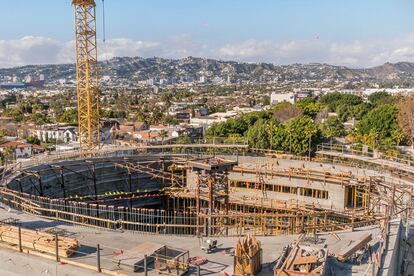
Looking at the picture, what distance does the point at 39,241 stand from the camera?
522 inches

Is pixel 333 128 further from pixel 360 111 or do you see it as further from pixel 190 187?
pixel 190 187

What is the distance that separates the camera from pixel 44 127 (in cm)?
7600

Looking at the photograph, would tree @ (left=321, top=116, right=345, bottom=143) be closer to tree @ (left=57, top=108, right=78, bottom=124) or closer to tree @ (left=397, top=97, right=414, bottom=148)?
tree @ (left=397, top=97, right=414, bottom=148)

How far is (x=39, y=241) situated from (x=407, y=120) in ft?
165

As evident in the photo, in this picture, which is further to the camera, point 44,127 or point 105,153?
point 44,127

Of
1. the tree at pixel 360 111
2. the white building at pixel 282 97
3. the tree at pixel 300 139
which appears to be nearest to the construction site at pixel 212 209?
the tree at pixel 300 139

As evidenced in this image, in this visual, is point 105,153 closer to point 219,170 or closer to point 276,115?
point 219,170

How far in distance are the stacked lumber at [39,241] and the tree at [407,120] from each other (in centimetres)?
4822

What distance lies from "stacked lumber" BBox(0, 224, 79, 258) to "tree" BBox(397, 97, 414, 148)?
4822cm

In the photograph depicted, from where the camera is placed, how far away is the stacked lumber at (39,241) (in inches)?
511

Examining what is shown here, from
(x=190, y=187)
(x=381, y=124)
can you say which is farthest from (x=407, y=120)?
(x=190, y=187)

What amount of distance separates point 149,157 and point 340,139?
1432 inches

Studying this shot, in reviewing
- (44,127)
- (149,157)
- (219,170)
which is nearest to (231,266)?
(219,170)

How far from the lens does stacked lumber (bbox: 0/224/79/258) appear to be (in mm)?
12977
